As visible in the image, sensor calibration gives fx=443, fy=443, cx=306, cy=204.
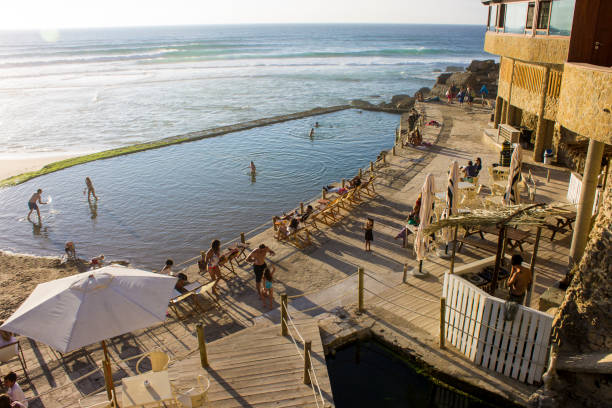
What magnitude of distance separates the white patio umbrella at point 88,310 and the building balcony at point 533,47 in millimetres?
14377

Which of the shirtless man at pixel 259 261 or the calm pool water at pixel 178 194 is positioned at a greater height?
the shirtless man at pixel 259 261

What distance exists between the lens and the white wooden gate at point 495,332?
668 centimetres

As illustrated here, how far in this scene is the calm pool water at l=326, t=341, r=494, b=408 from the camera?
7.80m

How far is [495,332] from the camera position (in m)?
7.07

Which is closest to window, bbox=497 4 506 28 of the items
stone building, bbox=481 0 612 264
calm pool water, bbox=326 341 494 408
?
stone building, bbox=481 0 612 264

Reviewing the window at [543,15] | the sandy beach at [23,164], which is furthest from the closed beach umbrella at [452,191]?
the sandy beach at [23,164]

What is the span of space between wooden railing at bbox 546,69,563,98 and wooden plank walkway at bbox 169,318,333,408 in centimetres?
1458

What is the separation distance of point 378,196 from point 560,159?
805 cm

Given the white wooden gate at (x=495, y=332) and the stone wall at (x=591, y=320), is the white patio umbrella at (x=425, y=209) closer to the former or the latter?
the white wooden gate at (x=495, y=332)

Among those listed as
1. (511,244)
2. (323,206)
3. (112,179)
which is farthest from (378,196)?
(112,179)

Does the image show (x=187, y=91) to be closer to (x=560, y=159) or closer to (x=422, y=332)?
(x=560, y=159)

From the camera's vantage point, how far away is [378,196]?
1673 cm

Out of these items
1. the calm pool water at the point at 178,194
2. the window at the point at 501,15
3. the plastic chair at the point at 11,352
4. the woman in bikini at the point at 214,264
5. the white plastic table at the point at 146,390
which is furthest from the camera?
the window at the point at 501,15

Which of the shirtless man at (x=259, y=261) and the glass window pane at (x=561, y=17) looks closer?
the shirtless man at (x=259, y=261)
